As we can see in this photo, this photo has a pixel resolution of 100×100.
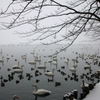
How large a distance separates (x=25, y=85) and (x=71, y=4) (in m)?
8.79

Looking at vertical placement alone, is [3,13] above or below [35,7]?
below

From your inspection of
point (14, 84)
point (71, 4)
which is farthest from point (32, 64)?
point (71, 4)

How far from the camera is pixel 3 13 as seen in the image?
3334 millimetres

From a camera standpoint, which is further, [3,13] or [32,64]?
[32,64]

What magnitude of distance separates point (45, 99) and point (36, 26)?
6.59m

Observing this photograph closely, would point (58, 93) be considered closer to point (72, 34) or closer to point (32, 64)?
point (72, 34)

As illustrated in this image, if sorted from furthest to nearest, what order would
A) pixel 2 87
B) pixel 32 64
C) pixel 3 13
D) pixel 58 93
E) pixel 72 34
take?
pixel 32 64, pixel 2 87, pixel 58 93, pixel 72 34, pixel 3 13

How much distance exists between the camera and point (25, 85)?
35.9 ft

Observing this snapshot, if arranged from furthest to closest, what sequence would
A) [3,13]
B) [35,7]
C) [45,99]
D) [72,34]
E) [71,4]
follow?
[45,99] < [71,4] < [72,34] < [35,7] < [3,13]

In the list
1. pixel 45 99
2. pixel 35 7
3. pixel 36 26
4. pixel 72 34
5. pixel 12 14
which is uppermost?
pixel 35 7

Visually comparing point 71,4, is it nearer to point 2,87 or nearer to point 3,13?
point 3,13

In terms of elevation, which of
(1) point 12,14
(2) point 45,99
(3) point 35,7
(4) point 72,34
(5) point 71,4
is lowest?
(2) point 45,99

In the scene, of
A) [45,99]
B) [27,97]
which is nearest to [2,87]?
[27,97]

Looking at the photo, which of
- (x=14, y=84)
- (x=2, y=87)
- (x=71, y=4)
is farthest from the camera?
(x=14, y=84)
